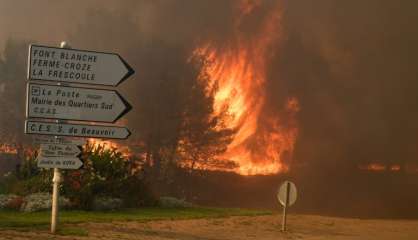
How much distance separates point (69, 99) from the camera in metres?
11.8

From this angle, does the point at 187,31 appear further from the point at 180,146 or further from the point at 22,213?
the point at 22,213

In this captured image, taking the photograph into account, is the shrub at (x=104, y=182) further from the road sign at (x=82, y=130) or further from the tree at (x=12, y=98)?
the tree at (x=12, y=98)

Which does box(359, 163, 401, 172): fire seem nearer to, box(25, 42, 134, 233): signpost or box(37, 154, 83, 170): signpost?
box(25, 42, 134, 233): signpost

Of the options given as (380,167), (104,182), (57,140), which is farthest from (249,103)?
(57,140)

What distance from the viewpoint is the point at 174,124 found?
32094 mm

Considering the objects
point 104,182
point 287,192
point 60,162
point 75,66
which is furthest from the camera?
point 104,182

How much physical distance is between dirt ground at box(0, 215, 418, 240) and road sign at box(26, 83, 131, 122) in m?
2.48

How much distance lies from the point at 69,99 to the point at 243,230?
6.41m

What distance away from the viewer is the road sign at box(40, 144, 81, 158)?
11782 mm

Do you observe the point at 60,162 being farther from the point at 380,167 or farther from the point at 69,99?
the point at 380,167

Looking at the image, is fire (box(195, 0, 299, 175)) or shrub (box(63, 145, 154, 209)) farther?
fire (box(195, 0, 299, 175))

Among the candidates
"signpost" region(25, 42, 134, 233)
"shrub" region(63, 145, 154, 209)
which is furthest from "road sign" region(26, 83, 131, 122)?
"shrub" region(63, 145, 154, 209)

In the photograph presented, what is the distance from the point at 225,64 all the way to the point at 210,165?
6.18 metres

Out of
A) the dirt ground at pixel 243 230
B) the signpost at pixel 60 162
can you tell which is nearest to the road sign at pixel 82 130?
the signpost at pixel 60 162
